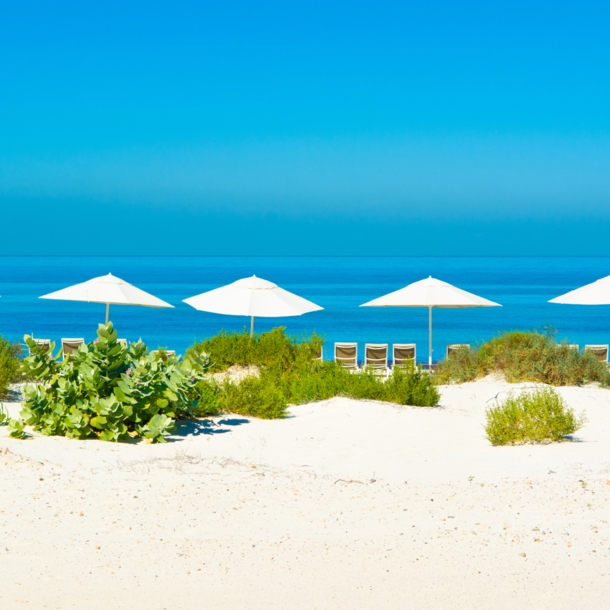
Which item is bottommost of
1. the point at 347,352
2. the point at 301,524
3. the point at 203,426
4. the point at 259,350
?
the point at 301,524

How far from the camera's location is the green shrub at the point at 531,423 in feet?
24.3

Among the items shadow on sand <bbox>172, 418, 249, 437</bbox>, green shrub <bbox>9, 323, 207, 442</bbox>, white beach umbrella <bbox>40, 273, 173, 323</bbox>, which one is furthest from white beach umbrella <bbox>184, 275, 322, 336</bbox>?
green shrub <bbox>9, 323, 207, 442</bbox>

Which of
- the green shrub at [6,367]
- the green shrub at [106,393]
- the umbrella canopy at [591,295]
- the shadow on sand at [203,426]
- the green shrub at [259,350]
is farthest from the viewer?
the umbrella canopy at [591,295]

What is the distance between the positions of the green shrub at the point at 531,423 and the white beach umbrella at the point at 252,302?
6349 mm

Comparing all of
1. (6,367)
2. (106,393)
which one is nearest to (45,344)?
(6,367)

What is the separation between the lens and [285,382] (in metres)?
10.6

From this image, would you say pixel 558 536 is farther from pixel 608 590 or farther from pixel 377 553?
pixel 377 553

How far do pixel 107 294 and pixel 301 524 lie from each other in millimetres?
9480

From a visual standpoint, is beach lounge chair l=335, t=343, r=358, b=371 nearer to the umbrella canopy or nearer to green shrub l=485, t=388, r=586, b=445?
the umbrella canopy

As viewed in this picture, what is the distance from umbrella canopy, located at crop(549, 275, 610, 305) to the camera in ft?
42.4

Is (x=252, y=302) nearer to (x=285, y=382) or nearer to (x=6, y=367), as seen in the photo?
(x=285, y=382)

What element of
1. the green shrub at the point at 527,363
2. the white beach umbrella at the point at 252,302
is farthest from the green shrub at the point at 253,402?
the green shrub at the point at 527,363

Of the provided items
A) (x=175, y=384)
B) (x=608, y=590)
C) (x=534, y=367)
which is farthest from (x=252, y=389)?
(x=608, y=590)

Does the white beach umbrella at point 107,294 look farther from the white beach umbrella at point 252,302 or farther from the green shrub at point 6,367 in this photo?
the green shrub at point 6,367
